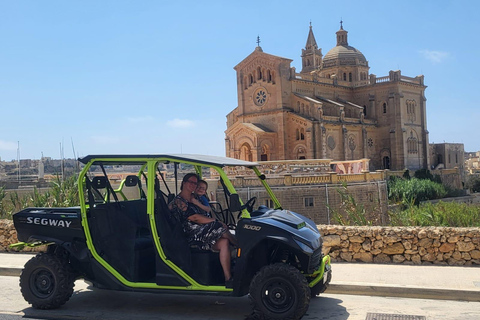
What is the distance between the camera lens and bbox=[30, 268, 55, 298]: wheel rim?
6.70 meters

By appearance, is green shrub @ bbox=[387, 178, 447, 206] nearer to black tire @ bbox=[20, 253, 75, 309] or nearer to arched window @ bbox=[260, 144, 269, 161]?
arched window @ bbox=[260, 144, 269, 161]

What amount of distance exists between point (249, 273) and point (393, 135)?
50241mm

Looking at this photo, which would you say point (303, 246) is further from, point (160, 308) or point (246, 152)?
point (246, 152)

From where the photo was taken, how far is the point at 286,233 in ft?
19.0

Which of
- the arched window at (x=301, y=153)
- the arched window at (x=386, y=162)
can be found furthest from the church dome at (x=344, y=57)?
the arched window at (x=301, y=153)

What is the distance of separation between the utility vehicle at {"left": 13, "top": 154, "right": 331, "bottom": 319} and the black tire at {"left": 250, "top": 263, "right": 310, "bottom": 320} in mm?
11

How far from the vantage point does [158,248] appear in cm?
616

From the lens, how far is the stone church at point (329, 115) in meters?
45.6

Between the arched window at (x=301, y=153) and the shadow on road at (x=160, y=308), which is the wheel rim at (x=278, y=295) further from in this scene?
the arched window at (x=301, y=153)

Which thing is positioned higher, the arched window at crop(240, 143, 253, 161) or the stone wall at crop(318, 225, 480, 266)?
the arched window at crop(240, 143, 253, 161)

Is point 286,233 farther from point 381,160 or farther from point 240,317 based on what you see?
point 381,160

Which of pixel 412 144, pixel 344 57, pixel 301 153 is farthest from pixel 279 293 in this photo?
pixel 344 57

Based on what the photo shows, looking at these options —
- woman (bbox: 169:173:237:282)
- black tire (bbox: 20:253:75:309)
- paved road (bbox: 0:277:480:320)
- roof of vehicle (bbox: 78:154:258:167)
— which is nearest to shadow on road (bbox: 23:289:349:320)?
paved road (bbox: 0:277:480:320)

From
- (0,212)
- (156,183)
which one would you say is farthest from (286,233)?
(0,212)
